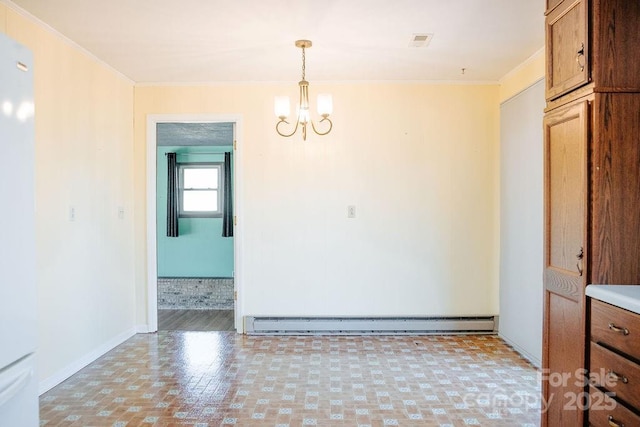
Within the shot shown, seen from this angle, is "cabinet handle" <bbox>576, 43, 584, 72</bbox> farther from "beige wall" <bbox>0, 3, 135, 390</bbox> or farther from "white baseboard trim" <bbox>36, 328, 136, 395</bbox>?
"white baseboard trim" <bbox>36, 328, 136, 395</bbox>

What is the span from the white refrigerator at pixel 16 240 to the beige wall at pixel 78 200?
1.58 metres

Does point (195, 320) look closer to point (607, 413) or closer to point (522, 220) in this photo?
point (522, 220)

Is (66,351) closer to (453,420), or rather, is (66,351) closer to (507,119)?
(453,420)

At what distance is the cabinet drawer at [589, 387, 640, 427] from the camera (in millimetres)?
1507

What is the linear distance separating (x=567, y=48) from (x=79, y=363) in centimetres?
369

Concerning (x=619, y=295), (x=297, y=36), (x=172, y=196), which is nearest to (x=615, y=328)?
(x=619, y=295)

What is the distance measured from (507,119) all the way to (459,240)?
1.19 m

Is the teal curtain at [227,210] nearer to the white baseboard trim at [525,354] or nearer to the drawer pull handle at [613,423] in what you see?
the white baseboard trim at [525,354]

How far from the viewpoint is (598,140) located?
1.75 m

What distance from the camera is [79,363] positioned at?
3.20 meters

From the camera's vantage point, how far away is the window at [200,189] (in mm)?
6594

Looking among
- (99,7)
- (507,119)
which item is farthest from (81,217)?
(507,119)

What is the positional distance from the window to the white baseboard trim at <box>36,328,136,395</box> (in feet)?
9.18

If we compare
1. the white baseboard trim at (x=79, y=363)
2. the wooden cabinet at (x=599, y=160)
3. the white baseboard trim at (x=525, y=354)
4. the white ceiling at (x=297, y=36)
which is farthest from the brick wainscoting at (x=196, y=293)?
the wooden cabinet at (x=599, y=160)
